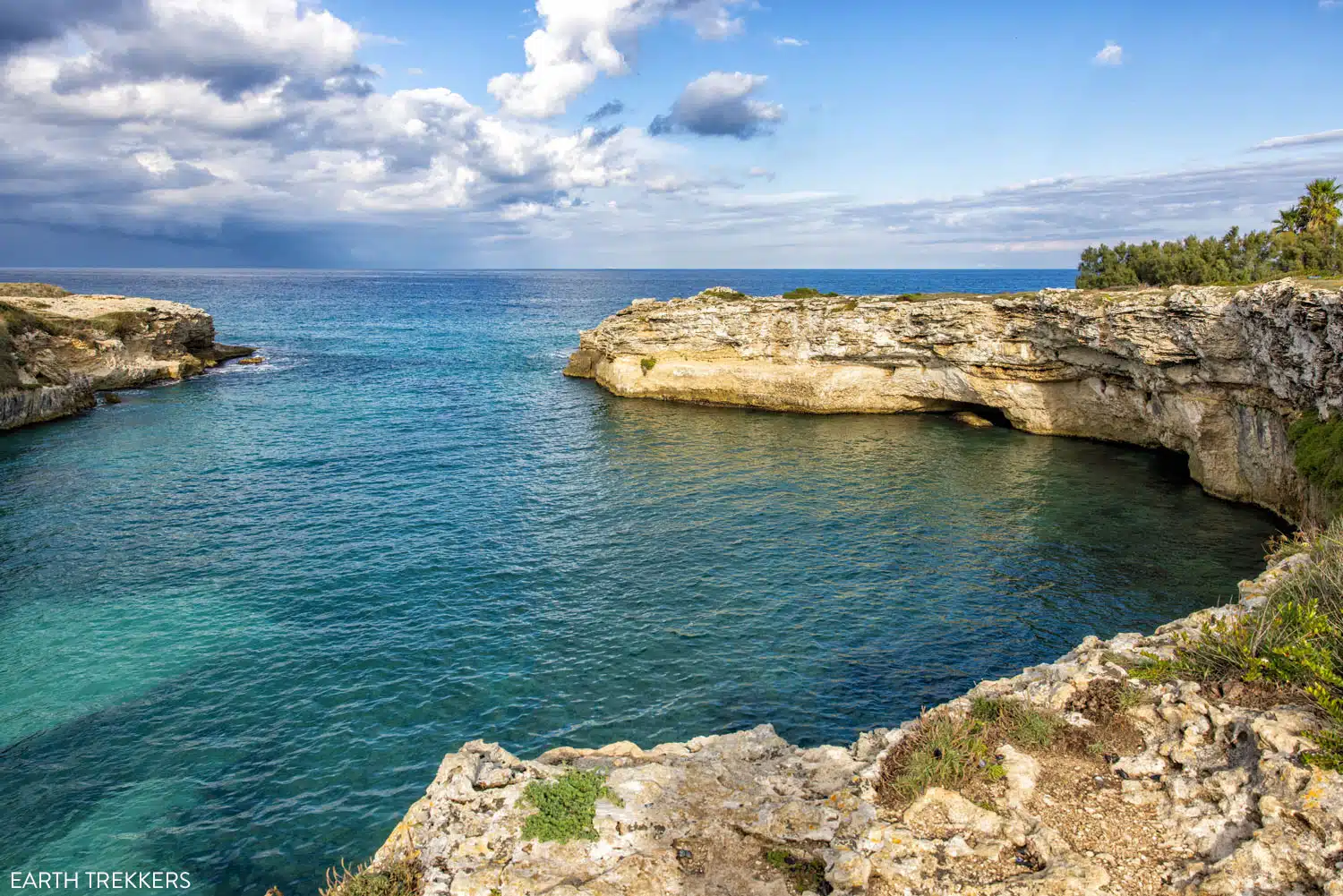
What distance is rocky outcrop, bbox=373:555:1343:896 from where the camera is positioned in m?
9.06

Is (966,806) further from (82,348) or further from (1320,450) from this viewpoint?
(82,348)

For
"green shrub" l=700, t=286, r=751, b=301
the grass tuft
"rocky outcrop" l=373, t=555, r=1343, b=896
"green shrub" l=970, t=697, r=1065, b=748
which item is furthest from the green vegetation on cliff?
"green shrub" l=700, t=286, r=751, b=301

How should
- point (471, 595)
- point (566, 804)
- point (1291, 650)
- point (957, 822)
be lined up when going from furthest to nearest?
point (471, 595)
point (566, 804)
point (1291, 650)
point (957, 822)

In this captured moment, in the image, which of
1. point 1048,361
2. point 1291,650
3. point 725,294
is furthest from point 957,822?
point 725,294

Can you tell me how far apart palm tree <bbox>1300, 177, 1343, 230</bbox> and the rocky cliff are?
9511 centimetres

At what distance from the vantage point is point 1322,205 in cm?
5662

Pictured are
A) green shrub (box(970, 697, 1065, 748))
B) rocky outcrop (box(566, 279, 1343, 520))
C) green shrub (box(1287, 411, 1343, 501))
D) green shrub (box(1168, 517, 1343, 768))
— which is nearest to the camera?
green shrub (box(1168, 517, 1343, 768))

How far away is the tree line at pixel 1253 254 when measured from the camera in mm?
51375

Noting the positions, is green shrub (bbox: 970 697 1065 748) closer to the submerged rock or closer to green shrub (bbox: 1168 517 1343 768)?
green shrub (bbox: 1168 517 1343 768)

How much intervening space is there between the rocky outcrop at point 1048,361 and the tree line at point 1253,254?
1392 centimetres

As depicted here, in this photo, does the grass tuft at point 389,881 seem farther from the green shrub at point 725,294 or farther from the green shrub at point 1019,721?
the green shrub at point 725,294

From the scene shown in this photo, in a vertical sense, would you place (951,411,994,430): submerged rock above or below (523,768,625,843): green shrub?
above

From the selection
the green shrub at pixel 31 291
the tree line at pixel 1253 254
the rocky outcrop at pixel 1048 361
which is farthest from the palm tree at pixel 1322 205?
the green shrub at pixel 31 291

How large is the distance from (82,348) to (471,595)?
59097 millimetres
